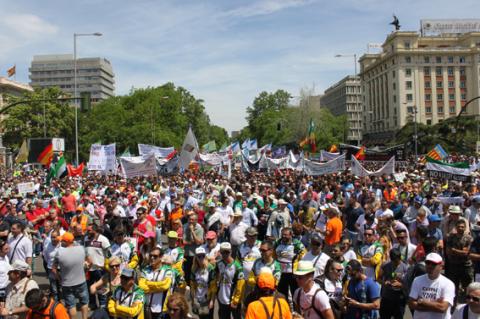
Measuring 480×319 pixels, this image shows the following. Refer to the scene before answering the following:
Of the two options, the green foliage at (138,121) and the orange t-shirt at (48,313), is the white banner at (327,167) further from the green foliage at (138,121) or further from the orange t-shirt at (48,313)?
the green foliage at (138,121)

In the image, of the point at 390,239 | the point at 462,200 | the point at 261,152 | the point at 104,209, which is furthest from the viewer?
the point at 261,152

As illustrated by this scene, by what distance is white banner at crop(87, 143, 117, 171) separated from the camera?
78.0 feet

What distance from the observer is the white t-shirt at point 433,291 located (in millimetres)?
4840

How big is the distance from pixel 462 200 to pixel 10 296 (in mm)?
8975

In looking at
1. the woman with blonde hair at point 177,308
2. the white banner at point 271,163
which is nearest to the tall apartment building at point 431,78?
the white banner at point 271,163

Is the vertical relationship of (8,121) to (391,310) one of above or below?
above

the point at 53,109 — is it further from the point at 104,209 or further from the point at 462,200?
the point at 462,200

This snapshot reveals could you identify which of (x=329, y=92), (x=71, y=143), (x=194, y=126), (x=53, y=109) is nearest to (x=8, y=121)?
(x=53, y=109)

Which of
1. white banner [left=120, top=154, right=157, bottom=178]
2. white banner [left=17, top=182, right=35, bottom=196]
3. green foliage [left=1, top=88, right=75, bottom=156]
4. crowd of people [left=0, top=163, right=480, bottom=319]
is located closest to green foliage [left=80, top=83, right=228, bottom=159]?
green foliage [left=1, top=88, right=75, bottom=156]

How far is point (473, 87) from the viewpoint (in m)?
99.3

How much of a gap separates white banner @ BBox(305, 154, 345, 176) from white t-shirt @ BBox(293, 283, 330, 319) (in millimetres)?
15651

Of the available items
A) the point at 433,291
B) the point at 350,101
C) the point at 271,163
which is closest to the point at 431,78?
the point at 350,101

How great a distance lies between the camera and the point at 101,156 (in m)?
23.9

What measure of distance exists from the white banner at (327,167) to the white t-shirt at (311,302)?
15.7 m
